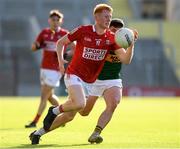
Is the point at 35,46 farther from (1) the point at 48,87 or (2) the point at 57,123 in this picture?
(2) the point at 57,123

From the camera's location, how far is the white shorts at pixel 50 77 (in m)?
18.1

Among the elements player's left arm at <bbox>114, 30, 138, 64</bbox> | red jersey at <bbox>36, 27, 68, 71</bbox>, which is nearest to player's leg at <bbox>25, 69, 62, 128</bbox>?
red jersey at <bbox>36, 27, 68, 71</bbox>

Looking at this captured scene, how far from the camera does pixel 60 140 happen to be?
44.0ft

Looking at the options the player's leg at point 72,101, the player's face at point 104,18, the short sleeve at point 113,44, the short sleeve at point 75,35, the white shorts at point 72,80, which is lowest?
the player's leg at point 72,101

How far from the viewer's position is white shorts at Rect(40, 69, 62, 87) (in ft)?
59.3

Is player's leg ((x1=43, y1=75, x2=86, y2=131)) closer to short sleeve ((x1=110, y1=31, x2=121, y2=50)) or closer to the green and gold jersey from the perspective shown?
short sleeve ((x1=110, y1=31, x2=121, y2=50))

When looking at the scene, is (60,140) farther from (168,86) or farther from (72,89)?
(168,86)

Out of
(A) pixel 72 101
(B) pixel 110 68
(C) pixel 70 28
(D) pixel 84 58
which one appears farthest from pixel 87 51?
(C) pixel 70 28

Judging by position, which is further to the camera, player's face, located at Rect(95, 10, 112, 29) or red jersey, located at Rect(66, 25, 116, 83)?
red jersey, located at Rect(66, 25, 116, 83)

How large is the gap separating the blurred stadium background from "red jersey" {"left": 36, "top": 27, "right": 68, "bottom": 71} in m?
19.9

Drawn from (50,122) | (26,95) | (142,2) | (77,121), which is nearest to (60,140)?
(50,122)

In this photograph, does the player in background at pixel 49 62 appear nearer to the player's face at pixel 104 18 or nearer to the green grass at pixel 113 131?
the green grass at pixel 113 131

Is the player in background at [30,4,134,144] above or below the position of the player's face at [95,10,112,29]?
below

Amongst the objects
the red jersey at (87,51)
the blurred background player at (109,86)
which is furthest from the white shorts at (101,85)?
the red jersey at (87,51)
